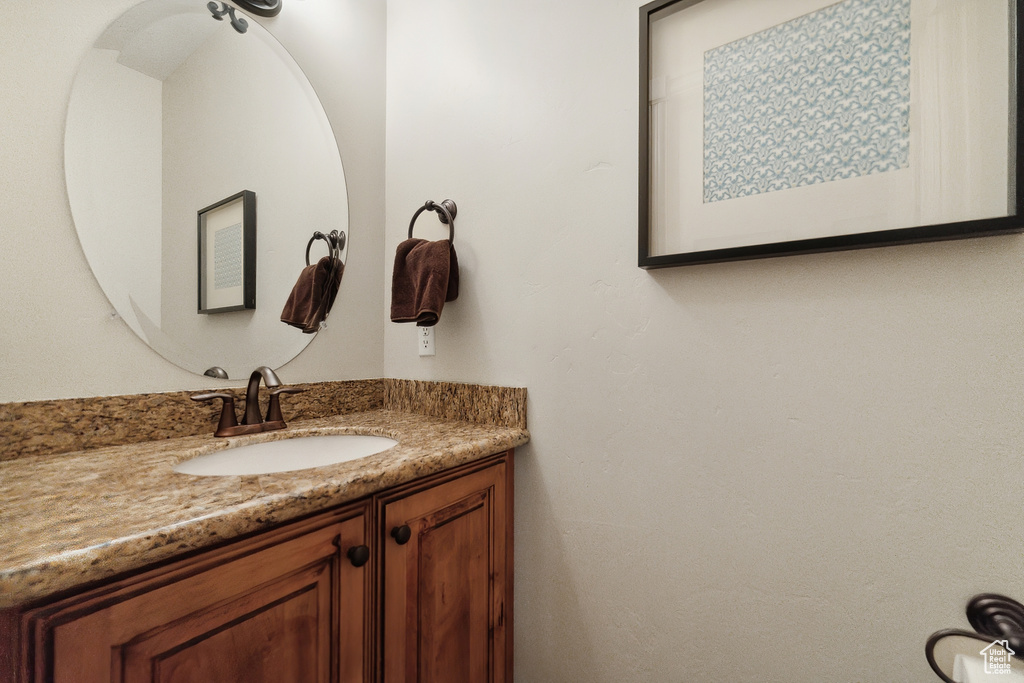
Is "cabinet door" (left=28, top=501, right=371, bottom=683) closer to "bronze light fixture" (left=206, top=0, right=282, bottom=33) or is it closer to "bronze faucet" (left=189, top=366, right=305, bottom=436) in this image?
"bronze faucet" (left=189, top=366, right=305, bottom=436)

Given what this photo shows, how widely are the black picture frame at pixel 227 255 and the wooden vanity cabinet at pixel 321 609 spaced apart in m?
0.70

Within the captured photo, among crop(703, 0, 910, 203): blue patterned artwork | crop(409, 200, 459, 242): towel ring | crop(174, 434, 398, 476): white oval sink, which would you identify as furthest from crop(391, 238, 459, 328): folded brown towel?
crop(703, 0, 910, 203): blue patterned artwork

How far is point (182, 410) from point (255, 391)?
151 mm

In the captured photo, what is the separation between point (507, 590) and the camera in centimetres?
106

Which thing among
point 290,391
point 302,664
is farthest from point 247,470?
point 302,664

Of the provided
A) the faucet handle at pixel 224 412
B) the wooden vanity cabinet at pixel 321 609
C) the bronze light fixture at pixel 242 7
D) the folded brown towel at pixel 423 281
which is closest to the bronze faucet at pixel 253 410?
the faucet handle at pixel 224 412

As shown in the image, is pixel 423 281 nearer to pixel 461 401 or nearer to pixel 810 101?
pixel 461 401

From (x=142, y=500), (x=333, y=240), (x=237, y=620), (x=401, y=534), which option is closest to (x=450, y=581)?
(x=401, y=534)

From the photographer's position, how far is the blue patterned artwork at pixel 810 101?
2.14 ft

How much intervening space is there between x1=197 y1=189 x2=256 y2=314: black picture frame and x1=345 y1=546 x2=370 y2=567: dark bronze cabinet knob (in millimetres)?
725

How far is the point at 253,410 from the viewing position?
103cm

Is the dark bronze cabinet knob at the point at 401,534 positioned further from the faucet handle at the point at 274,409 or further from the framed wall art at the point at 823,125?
the framed wall art at the point at 823,125

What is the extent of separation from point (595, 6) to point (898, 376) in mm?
979

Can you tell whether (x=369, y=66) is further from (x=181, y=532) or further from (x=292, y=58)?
(x=181, y=532)
